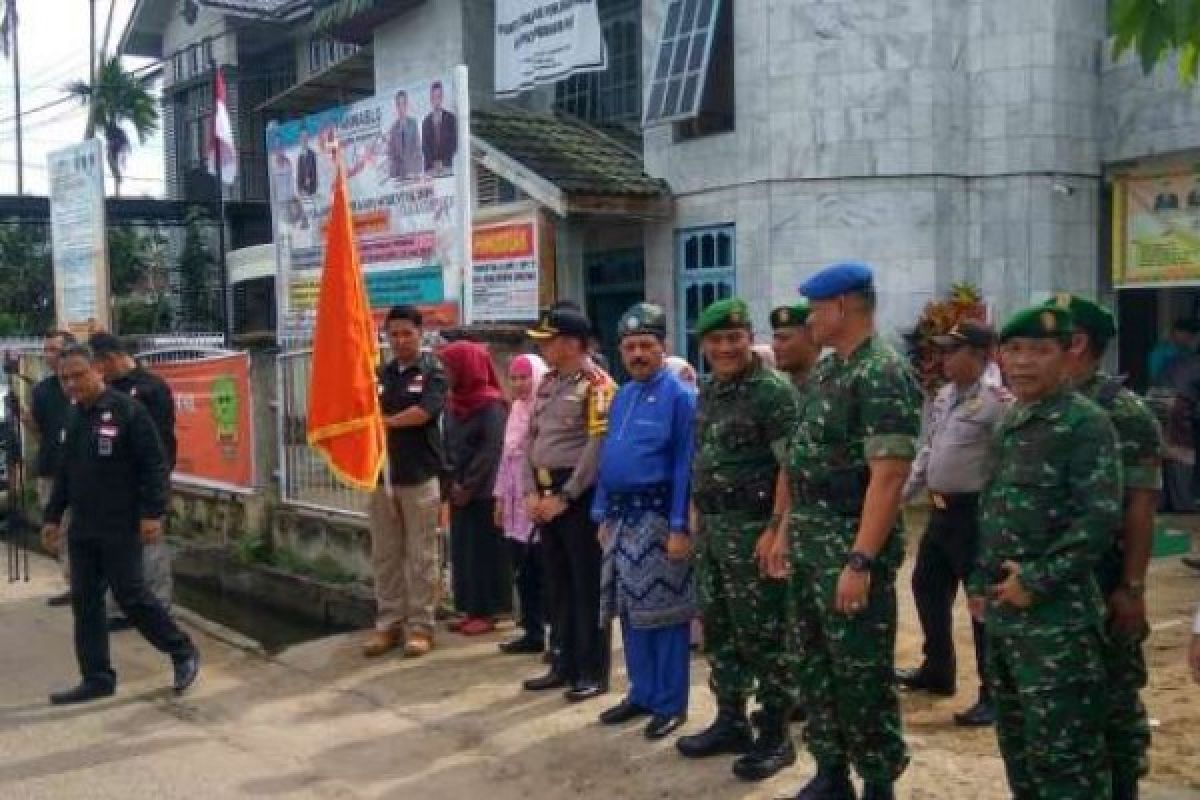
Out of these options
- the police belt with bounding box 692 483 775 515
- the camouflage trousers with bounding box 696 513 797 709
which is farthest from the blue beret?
the camouflage trousers with bounding box 696 513 797 709

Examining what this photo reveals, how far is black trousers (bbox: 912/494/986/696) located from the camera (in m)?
5.41

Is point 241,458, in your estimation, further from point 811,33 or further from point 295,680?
point 811,33

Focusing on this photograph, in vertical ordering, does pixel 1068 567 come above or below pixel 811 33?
below

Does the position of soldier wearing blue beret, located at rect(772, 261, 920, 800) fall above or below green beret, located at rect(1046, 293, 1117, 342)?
below

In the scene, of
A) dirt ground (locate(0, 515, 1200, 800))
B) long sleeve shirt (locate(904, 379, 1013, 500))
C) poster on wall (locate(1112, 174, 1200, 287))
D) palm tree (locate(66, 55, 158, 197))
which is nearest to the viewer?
dirt ground (locate(0, 515, 1200, 800))

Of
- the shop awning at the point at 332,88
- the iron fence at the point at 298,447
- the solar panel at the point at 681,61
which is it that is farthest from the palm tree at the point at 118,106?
the iron fence at the point at 298,447

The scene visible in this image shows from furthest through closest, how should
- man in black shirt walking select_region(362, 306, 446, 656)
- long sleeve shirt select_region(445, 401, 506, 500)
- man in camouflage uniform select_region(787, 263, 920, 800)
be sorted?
long sleeve shirt select_region(445, 401, 506, 500), man in black shirt walking select_region(362, 306, 446, 656), man in camouflage uniform select_region(787, 263, 920, 800)

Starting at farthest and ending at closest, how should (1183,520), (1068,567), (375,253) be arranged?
1. (1183,520)
2. (375,253)
3. (1068,567)

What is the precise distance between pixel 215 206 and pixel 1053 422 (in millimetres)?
22871

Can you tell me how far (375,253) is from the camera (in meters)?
9.87

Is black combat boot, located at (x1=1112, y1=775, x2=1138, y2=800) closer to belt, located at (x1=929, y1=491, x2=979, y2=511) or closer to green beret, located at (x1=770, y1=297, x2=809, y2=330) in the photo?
belt, located at (x1=929, y1=491, x2=979, y2=511)

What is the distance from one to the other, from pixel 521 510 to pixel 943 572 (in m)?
2.19

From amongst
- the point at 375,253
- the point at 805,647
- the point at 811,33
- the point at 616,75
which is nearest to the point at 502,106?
the point at 616,75

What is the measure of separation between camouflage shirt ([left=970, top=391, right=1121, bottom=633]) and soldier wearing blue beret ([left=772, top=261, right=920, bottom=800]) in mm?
347
